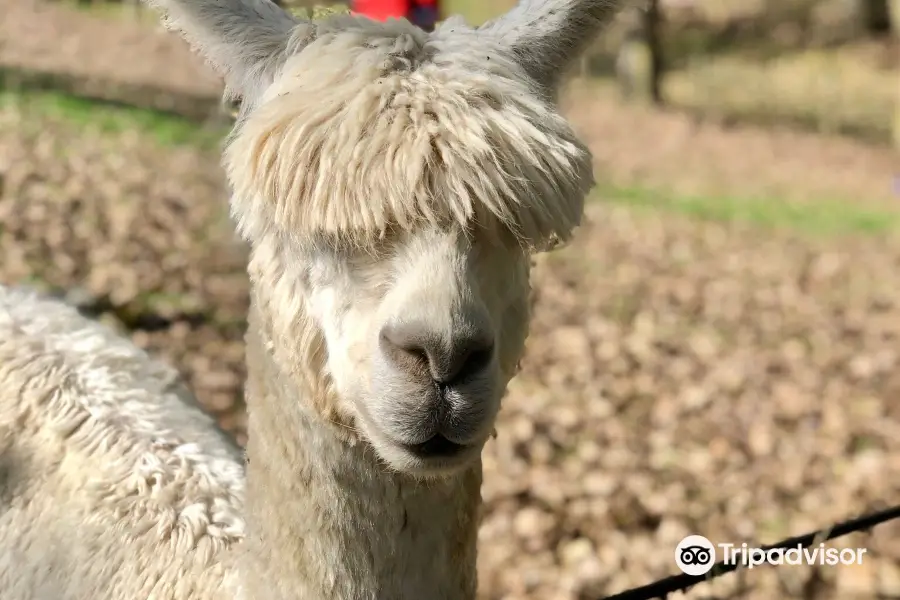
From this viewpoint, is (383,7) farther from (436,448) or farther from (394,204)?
(436,448)

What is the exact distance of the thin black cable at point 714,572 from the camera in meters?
2.61

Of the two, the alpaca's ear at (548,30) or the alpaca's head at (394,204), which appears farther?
the alpaca's ear at (548,30)

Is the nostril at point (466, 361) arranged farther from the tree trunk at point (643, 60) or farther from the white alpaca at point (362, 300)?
the tree trunk at point (643, 60)

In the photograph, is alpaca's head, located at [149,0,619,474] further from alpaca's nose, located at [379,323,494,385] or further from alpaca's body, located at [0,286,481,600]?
alpaca's body, located at [0,286,481,600]

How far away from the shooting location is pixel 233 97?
224 cm

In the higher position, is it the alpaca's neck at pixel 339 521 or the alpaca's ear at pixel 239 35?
the alpaca's ear at pixel 239 35

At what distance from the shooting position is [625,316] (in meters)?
7.67

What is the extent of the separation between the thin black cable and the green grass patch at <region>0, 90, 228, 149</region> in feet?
25.1

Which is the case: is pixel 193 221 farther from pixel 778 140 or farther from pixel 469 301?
pixel 778 140

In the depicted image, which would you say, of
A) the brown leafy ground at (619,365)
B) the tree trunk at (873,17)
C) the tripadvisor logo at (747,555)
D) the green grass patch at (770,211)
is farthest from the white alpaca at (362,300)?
the tree trunk at (873,17)

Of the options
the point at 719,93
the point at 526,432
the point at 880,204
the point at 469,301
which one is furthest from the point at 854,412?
the point at 719,93

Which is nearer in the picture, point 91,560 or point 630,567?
point 91,560

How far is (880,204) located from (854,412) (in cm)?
771

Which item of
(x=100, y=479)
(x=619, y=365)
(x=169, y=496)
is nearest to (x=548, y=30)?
(x=169, y=496)
